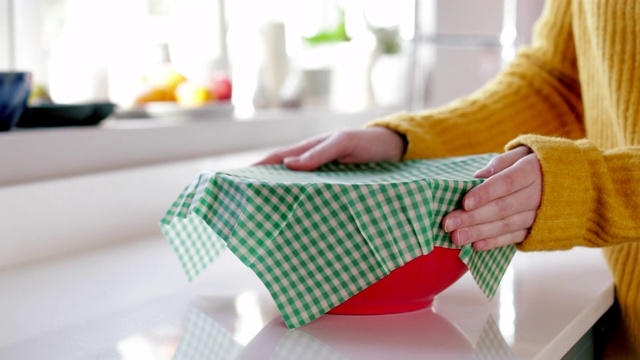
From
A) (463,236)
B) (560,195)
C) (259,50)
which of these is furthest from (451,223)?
(259,50)

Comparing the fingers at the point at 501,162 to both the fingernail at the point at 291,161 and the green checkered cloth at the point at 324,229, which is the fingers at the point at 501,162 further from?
the fingernail at the point at 291,161

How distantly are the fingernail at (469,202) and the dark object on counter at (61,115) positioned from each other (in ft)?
2.39

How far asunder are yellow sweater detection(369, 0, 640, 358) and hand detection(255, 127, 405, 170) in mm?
21

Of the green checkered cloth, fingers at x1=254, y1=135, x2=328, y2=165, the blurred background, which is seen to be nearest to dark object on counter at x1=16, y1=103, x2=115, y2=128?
the blurred background

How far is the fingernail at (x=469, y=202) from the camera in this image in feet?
2.20

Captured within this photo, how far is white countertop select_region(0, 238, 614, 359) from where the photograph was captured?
2.12 feet

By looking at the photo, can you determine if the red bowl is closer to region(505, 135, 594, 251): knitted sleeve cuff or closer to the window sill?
region(505, 135, 594, 251): knitted sleeve cuff

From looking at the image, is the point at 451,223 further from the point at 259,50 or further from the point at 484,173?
the point at 259,50

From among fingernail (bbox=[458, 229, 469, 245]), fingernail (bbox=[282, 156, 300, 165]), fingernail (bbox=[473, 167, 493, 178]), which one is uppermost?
fingernail (bbox=[473, 167, 493, 178])

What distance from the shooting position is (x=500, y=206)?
69 centimetres

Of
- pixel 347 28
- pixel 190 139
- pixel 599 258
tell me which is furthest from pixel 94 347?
pixel 347 28

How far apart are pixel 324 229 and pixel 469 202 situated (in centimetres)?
12

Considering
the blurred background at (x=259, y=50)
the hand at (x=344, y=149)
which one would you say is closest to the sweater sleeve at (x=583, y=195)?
the hand at (x=344, y=149)

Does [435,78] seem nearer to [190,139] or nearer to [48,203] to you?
[190,139]
